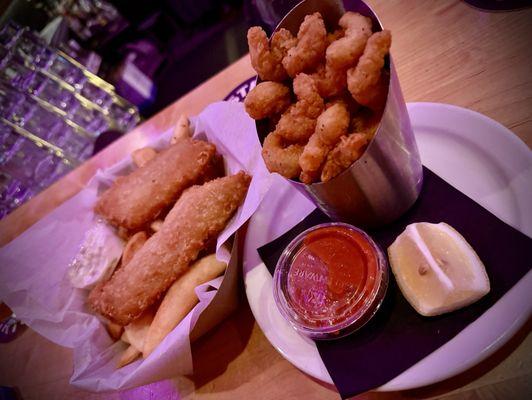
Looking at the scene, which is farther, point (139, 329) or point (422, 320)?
point (139, 329)

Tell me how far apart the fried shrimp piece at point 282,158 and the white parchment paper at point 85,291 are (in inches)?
10.6

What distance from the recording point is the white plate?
0.96 m

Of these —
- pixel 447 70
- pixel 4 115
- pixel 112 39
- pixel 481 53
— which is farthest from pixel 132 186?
pixel 112 39

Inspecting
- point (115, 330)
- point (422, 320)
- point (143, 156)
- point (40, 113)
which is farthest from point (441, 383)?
point (40, 113)

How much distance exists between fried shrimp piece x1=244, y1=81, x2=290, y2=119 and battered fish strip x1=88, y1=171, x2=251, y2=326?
0.43 meters

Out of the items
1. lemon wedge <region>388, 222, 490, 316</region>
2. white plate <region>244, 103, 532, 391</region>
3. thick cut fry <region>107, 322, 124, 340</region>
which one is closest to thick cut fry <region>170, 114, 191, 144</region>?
Result: white plate <region>244, 103, 532, 391</region>

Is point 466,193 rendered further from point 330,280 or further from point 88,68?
point 88,68

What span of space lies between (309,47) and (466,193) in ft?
2.06

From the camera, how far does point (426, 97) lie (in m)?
1.53

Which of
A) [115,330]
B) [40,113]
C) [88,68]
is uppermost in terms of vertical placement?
[115,330]

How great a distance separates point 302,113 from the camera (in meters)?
1.15

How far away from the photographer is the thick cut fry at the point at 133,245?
1694 millimetres

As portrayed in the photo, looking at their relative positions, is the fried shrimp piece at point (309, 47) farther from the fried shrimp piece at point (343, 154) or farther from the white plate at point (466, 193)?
the white plate at point (466, 193)

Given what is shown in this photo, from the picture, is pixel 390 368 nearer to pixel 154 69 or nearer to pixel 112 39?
pixel 154 69
